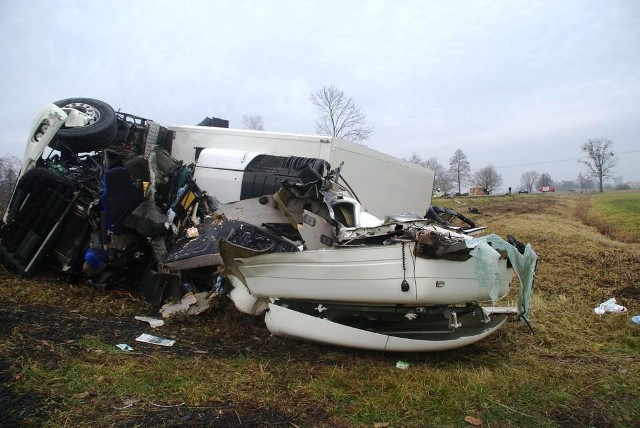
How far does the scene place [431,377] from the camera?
3277 mm

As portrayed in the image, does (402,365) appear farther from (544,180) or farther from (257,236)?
(544,180)

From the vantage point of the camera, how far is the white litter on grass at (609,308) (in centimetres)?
502

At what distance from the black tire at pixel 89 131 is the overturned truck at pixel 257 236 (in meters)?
0.02

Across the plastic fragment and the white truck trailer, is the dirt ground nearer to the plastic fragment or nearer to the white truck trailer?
Answer: the plastic fragment

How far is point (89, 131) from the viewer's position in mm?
6234

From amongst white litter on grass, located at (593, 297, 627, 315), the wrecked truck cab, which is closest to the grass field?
white litter on grass, located at (593, 297, 627, 315)

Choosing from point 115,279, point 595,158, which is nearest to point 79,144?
point 115,279

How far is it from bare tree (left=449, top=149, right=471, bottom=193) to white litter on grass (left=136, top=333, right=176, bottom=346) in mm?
71633

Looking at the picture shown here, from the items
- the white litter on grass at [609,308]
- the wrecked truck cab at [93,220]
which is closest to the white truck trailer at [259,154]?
the wrecked truck cab at [93,220]

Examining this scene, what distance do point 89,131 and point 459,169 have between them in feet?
235

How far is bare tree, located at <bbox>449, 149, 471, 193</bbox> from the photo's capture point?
2843 inches

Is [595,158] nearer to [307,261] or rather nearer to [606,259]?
[606,259]

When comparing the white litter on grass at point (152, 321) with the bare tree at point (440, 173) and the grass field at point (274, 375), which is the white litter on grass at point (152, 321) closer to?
the grass field at point (274, 375)

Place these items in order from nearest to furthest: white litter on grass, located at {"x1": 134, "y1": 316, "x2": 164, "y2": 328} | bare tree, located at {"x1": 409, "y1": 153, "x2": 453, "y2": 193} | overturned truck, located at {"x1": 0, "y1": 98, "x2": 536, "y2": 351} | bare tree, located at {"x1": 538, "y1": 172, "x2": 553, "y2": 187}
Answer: overturned truck, located at {"x1": 0, "y1": 98, "x2": 536, "y2": 351} → white litter on grass, located at {"x1": 134, "y1": 316, "x2": 164, "y2": 328} → bare tree, located at {"x1": 409, "y1": 153, "x2": 453, "y2": 193} → bare tree, located at {"x1": 538, "y1": 172, "x2": 553, "y2": 187}
